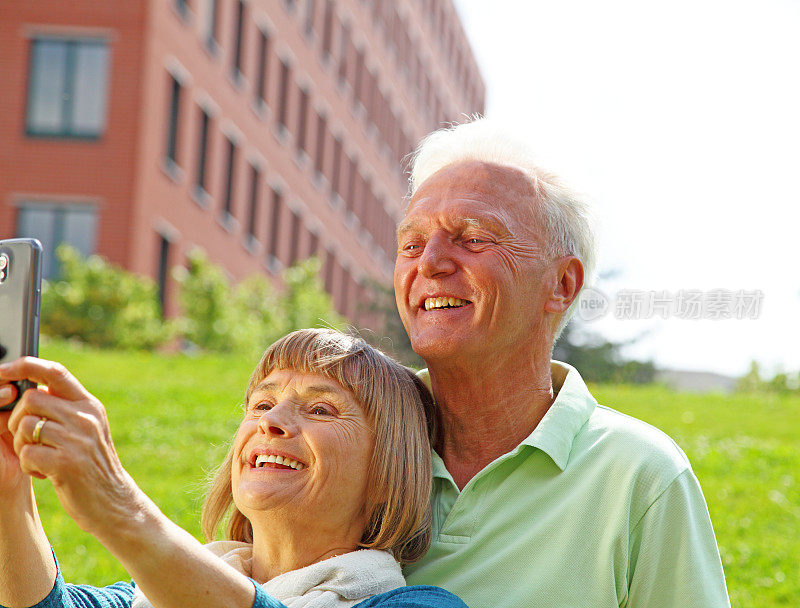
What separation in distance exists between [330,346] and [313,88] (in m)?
32.6

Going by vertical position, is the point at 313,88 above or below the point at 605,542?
above

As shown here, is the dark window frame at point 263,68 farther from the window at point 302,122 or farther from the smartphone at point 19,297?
the smartphone at point 19,297

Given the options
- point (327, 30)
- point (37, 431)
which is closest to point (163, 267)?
point (327, 30)

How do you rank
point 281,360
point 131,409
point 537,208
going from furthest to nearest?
1. point 131,409
2. point 537,208
3. point 281,360

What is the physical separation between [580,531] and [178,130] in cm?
2293

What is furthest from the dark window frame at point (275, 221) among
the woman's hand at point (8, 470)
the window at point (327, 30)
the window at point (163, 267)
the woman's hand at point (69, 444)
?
the woman's hand at point (69, 444)

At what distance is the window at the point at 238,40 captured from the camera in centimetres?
2830

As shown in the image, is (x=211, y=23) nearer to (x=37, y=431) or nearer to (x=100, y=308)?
(x=100, y=308)

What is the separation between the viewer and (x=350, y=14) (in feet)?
125

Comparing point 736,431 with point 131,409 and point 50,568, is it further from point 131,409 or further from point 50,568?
point 50,568

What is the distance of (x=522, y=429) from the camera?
320 cm

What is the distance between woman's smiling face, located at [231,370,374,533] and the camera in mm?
2689

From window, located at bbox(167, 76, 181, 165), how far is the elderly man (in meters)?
21.9

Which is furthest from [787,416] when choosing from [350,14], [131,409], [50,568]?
[350,14]
